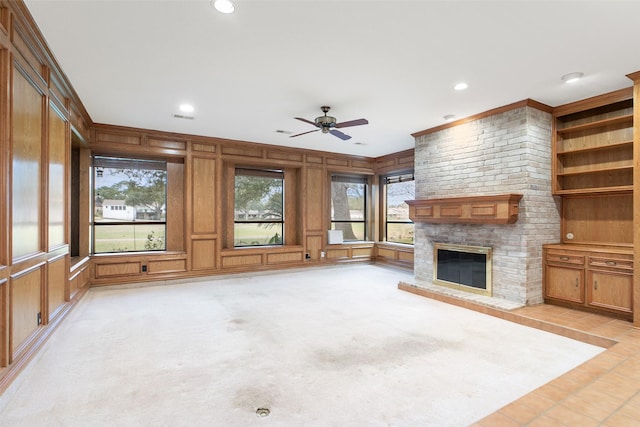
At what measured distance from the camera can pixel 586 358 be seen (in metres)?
2.91

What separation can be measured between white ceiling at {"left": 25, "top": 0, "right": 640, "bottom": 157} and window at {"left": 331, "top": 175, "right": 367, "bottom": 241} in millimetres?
3572

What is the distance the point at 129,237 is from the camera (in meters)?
6.02

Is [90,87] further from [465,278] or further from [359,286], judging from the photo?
[465,278]

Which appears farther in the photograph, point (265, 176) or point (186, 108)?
point (265, 176)

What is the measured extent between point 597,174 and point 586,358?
8.76 ft

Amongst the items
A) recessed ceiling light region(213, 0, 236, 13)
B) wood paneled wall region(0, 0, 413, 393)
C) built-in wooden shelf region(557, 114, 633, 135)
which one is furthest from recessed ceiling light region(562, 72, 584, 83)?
wood paneled wall region(0, 0, 413, 393)

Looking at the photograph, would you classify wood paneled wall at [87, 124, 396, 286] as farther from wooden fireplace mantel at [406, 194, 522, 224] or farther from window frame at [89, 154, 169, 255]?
wooden fireplace mantel at [406, 194, 522, 224]

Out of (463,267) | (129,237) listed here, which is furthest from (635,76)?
(129,237)

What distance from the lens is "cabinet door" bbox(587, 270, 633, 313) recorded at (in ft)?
→ 11.9

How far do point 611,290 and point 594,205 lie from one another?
1.20 meters

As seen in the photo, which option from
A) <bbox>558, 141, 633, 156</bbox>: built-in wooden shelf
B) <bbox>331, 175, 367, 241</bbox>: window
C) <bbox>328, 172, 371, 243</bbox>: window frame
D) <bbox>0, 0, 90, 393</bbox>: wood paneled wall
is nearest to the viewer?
<bbox>0, 0, 90, 393</bbox>: wood paneled wall

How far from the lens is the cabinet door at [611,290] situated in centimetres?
362

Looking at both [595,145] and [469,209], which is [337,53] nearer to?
[469,209]

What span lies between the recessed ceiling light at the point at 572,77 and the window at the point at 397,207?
4112 millimetres
